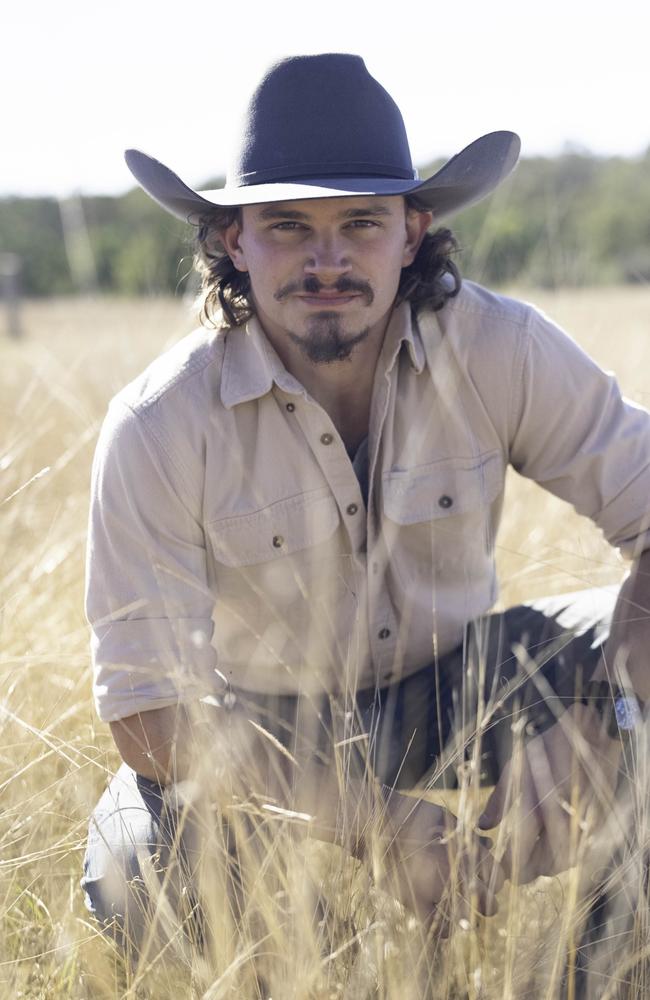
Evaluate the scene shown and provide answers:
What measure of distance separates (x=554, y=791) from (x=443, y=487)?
765 mm

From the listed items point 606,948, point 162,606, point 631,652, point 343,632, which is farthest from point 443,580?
point 606,948

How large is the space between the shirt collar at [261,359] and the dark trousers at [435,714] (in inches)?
24.9

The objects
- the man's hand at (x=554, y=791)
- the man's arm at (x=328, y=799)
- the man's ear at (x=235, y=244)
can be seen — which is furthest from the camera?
the man's ear at (x=235, y=244)

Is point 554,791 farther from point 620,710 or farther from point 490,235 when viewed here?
point 490,235

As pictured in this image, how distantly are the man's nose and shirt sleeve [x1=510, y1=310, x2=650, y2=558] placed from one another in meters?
0.44

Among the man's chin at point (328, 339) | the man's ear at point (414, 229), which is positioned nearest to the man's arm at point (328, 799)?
the man's chin at point (328, 339)

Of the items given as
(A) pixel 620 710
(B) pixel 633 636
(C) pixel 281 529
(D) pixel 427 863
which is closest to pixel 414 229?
(C) pixel 281 529

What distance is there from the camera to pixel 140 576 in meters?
2.06

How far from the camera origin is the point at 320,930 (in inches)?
64.1

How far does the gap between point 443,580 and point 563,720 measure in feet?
1.96

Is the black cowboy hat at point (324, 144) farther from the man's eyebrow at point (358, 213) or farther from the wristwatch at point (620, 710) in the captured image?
the wristwatch at point (620, 710)

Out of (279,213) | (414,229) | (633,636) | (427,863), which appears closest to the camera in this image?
(427,863)

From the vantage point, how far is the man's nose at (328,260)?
2221 mm

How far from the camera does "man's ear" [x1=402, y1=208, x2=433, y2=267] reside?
2.48 m
